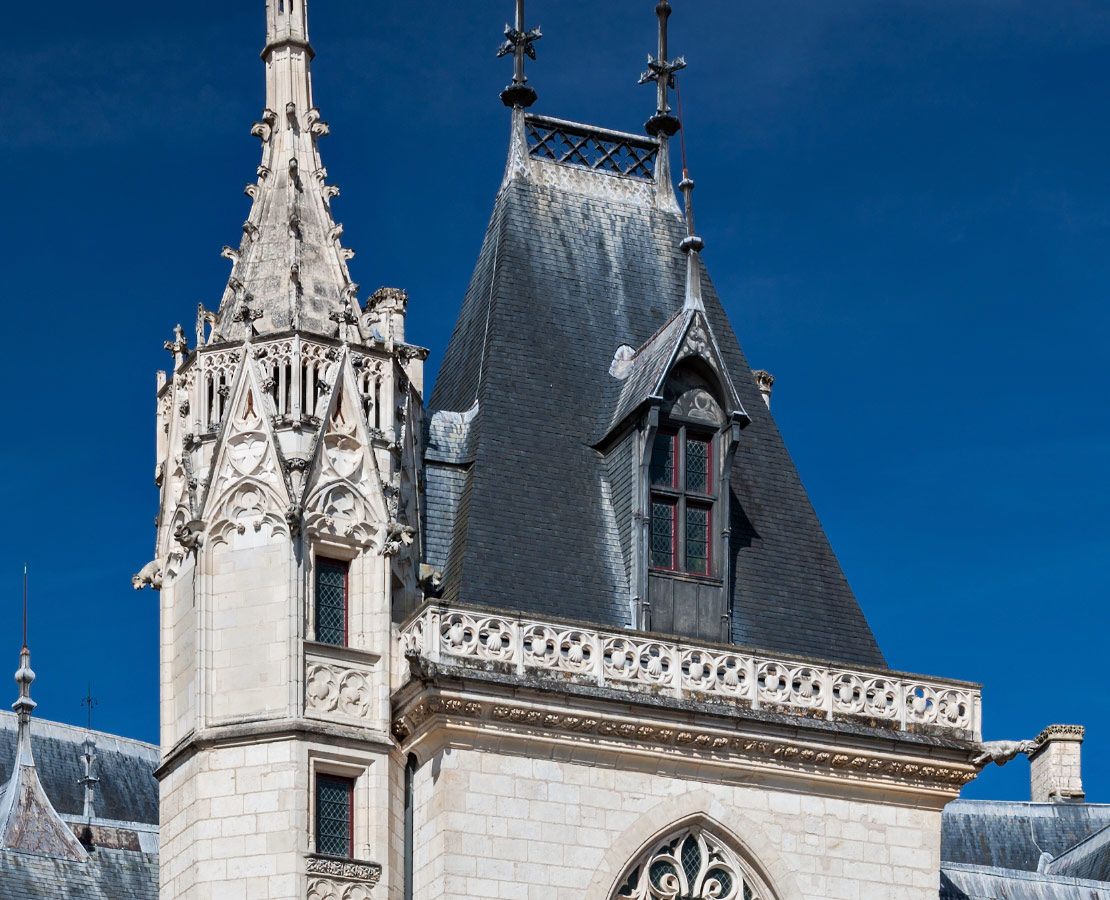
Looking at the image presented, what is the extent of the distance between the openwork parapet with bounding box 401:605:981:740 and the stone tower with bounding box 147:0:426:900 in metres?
1.12

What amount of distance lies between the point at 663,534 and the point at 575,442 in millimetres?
1860

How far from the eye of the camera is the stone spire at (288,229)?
3325cm

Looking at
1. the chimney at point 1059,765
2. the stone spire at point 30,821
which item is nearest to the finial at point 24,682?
the stone spire at point 30,821

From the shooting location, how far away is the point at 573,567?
1326 inches

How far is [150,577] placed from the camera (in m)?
33.3

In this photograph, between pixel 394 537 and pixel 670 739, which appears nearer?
pixel 670 739

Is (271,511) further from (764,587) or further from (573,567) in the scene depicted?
(764,587)

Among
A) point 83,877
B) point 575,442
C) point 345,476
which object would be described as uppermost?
point 575,442

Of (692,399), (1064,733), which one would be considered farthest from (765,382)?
(1064,733)

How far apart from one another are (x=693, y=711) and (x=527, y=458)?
15.1 ft

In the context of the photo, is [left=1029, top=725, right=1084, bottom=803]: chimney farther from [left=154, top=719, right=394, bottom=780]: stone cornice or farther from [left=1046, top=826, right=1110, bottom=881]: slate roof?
[left=154, top=719, right=394, bottom=780]: stone cornice

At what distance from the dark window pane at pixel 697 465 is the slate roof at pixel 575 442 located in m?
0.97

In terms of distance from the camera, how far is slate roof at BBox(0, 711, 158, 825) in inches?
1767

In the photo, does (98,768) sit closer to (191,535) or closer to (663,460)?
(191,535)
